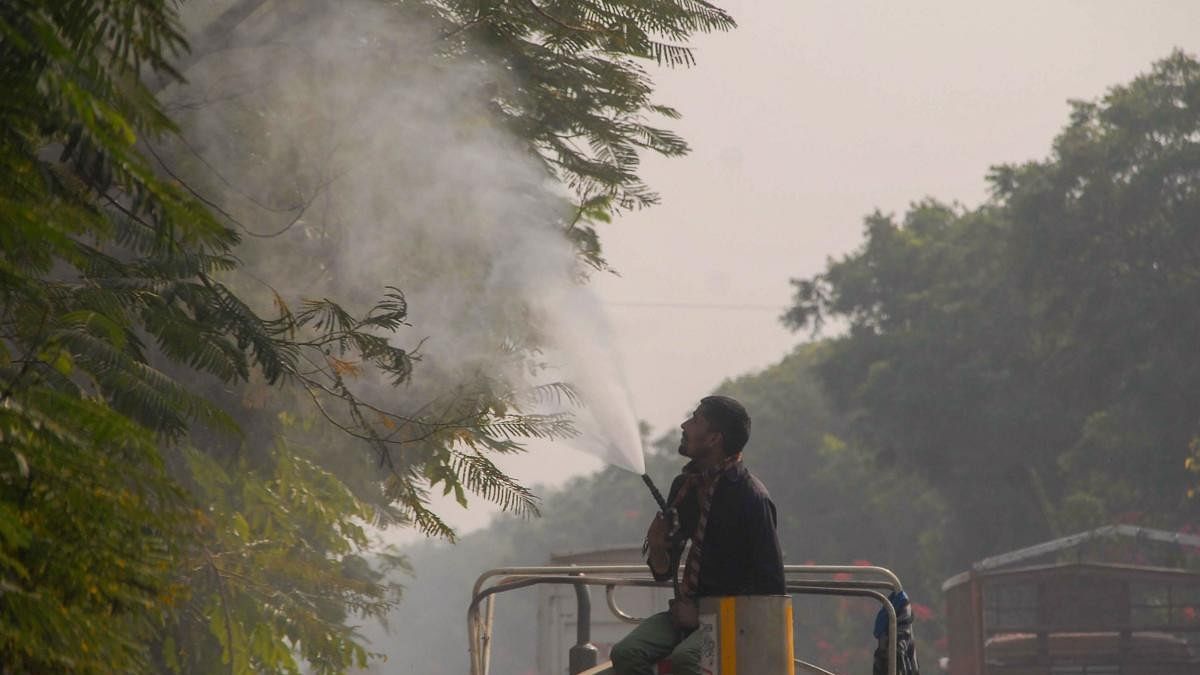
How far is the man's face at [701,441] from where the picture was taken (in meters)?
6.02

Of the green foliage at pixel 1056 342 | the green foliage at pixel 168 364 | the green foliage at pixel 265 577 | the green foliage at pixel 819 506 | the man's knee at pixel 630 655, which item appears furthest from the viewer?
the green foliage at pixel 819 506

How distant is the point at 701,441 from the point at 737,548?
0.43 meters

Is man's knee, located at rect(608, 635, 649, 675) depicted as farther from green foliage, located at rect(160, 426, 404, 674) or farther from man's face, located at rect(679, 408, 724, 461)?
green foliage, located at rect(160, 426, 404, 674)

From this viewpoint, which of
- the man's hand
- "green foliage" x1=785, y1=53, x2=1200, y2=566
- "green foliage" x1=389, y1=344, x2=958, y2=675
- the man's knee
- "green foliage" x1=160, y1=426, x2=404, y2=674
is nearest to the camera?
the man's hand

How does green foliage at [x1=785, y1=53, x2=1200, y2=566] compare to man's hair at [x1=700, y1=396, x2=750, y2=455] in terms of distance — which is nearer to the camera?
man's hair at [x1=700, y1=396, x2=750, y2=455]

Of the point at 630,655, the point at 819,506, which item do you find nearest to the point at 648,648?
the point at 630,655

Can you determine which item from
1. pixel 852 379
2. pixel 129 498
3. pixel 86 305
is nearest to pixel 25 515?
pixel 129 498

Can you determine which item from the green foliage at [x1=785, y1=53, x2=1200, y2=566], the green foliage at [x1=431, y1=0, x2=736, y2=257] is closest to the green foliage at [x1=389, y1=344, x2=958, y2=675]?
the green foliage at [x1=785, y1=53, x2=1200, y2=566]

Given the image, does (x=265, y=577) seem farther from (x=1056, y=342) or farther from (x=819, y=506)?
(x=819, y=506)

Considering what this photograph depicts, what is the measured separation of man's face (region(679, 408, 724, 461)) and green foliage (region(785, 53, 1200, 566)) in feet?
117

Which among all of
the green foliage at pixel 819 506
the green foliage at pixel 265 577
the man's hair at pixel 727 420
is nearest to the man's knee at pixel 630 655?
the man's hair at pixel 727 420

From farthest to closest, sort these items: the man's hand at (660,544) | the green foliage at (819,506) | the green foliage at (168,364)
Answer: the green foliage at (819,506) < the man's hand at (660,544) < the green foliage at (168,364)

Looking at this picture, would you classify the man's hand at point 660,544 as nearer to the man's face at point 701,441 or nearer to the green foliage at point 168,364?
the man's face at point 701,441

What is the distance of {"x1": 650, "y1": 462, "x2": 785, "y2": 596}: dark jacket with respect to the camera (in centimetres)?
600
